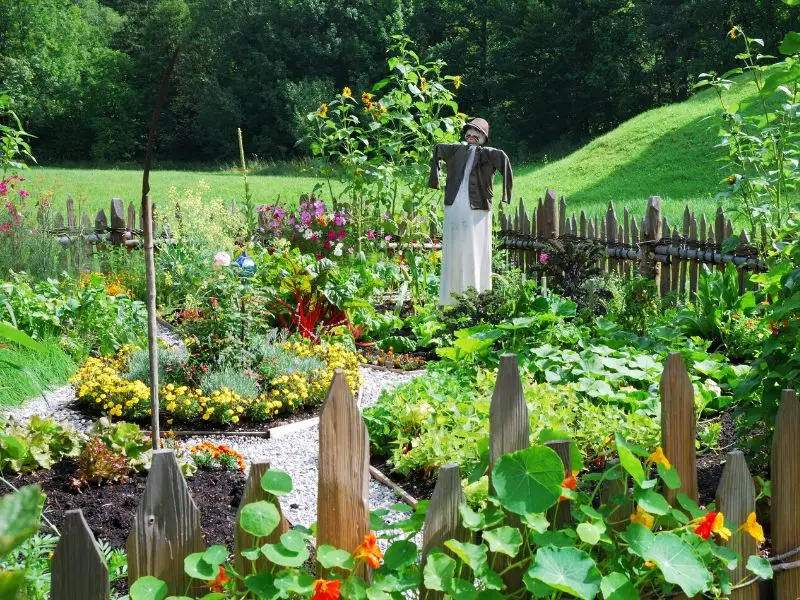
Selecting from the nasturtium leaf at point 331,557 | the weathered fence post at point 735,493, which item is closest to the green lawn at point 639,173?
the weathered fence post at point 735,493

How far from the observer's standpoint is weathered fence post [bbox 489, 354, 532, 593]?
5.70 ft

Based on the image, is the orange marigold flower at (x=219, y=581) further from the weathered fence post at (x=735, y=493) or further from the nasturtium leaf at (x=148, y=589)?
the weathered fence post at (x=735, y=493)

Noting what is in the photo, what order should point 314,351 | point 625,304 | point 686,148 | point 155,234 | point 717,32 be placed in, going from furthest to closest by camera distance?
point 717,32 → point 686,148 → point 155,234 → point 625,304 → point 314,351

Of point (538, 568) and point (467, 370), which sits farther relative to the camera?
point (467, 370)

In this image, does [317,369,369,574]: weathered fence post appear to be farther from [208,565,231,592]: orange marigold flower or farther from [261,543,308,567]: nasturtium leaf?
[208,565,231,592]: orange marigold flower

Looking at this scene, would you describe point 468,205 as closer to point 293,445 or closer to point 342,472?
point 293,445

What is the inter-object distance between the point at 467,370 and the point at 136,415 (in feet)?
6.82

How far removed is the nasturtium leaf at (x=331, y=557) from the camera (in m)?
1.62

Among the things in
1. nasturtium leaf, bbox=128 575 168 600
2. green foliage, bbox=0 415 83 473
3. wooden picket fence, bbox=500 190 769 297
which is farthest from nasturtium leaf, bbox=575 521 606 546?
wooden picket fence, bbox=500 190 769 297

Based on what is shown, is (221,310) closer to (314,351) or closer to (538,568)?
(314,351)

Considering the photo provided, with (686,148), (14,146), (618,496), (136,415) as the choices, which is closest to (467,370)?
(136,415)

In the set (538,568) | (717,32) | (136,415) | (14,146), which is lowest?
(136,415)

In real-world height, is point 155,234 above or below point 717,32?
below

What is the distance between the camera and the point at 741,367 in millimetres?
4781
